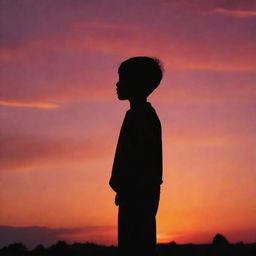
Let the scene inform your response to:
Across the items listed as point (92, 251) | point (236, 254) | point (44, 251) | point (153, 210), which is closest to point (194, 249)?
point (236, 254)

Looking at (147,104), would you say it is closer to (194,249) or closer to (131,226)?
(131,226)

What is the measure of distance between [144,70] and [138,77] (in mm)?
134

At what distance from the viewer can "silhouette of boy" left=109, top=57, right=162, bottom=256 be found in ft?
24.3

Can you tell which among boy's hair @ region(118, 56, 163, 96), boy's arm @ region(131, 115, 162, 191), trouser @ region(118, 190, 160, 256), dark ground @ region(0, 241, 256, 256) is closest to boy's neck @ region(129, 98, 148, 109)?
boy's hair @ region(118, 56, 163, 96)

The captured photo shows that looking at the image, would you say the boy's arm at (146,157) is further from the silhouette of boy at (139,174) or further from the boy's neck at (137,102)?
the boy's neck at (137,102)

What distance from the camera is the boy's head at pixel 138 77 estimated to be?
25.3 feet

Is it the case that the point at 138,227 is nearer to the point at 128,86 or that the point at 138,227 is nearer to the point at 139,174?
the point at 139,174

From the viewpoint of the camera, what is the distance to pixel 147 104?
7828mm

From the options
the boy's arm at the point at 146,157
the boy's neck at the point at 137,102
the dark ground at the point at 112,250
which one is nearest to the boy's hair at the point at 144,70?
the boy's neck at the point at 137,102

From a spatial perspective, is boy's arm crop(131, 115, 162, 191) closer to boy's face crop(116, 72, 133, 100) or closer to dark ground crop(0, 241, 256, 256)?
boy's face crop(116, 72, 133, 100)

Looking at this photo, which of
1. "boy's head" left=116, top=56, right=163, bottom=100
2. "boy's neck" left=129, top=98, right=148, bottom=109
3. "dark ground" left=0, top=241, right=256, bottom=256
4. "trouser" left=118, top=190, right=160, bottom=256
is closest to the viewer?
"trouser" left=118, top=190, right=160, bottom=256

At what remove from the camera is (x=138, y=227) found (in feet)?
24.3

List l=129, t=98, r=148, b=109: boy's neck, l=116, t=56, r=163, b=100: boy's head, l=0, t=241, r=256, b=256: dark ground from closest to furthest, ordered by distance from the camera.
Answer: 1. l=116, t=56, r=163, b=100: boy's head
2. l=129, t=98, r=148, b=109: boy's neck
3. l=0, t=241, r=256, b=256: dark ground

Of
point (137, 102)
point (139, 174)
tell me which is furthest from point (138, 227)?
point (137, 102)
